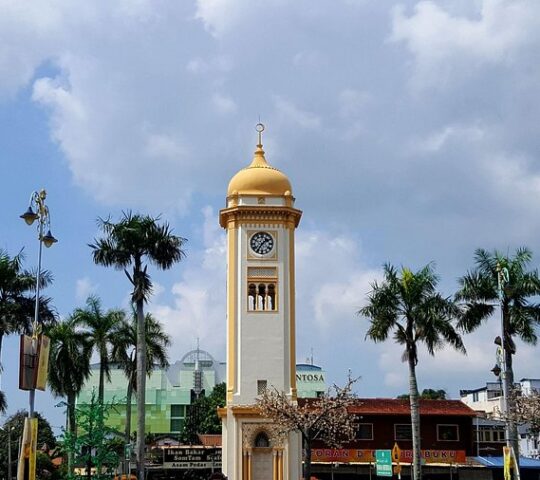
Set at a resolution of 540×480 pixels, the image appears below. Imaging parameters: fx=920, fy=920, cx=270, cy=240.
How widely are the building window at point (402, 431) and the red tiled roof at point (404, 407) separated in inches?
41.4

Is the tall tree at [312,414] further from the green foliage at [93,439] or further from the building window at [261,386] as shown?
the green foliage at [93,439]

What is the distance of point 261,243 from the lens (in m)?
57.2

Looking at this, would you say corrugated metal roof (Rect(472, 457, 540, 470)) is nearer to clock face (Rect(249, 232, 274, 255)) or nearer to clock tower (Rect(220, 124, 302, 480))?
clock tower (Rect(220, 124, 302, 480))

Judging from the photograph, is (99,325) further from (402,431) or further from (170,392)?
(170,392)

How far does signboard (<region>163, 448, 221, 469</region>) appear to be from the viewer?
2186 inches

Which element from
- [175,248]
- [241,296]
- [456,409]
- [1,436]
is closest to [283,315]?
[241,296]

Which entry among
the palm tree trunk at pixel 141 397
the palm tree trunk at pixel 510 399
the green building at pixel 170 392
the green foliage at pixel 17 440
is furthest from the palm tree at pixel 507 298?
the green building at pixel 170 392

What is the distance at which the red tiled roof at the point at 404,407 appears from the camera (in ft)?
206

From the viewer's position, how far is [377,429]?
63188 mm

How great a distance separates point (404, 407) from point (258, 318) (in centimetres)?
1444

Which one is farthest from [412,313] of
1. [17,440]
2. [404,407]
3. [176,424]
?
[176,424]

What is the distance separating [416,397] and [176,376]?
97116 mm

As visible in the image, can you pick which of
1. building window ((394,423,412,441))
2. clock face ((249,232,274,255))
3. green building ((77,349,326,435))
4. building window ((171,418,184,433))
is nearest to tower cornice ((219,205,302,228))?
clock face ((249,232,274,255))

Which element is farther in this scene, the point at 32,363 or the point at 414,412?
the point at 414,412
